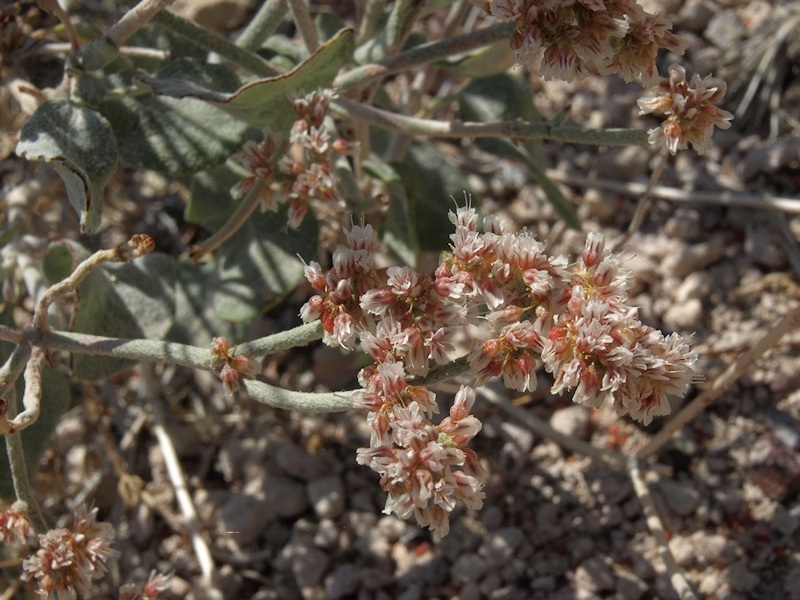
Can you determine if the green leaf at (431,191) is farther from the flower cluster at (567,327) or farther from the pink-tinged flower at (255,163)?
the flower cluster at (567,327)

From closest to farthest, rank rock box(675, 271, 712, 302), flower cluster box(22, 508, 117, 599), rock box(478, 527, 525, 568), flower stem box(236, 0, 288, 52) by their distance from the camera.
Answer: flower cluster box(22, 508, 117, 599)
flower stem box(236, 0, 288, 52)
rock box(478, 527, 525, 568)
rock box(675, 271, 712, 302)

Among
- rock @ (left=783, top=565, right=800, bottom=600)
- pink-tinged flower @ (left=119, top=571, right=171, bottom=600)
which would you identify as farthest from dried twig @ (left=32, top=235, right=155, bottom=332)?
rock @ (left=783, top=565, right=800, bottom=600)

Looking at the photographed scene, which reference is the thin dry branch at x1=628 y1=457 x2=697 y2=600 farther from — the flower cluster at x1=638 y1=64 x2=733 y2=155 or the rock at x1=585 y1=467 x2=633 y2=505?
the flower cluster at x1=638 y1=64 x2=733 y2=155

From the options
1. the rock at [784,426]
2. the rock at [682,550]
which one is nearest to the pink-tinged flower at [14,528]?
the rock at [682,550]

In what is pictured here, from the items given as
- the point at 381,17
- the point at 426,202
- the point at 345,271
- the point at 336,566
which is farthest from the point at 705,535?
the point at 381,17

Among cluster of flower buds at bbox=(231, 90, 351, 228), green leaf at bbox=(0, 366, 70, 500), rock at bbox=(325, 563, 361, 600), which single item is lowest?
rock at bbox=(325, 563, 361, 600)

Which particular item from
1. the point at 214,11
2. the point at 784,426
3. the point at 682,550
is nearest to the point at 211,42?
the point at 214,11
